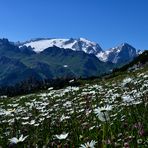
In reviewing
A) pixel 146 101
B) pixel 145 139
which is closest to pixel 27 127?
pixel 146 101

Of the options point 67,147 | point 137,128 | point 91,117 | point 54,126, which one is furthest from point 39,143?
point 91,117

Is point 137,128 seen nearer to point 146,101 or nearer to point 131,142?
point 131,142

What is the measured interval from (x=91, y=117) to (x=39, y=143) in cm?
376

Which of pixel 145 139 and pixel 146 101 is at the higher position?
pixel 146 101

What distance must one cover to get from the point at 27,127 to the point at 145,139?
5.07m

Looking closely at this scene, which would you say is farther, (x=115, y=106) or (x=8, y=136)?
(x=115, y=106)

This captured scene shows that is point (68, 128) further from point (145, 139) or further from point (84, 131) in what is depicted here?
point (145, 139)

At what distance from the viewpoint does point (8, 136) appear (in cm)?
988

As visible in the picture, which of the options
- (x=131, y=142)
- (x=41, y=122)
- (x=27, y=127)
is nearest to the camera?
(x=131, y=142)

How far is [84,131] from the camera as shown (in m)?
9.55

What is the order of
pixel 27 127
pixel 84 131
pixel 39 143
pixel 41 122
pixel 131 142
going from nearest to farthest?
pixel 131 142
pixel 39 143
pixel 84 131
pixel 27 127
pixel 41 122

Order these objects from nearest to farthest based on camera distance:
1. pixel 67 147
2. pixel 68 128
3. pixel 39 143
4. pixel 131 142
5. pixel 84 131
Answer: pixel 131 142, pixel 67 147, pixel 39 143, pixel 84 131, pixel 68 128

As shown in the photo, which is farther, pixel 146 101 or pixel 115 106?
pixel 115 106

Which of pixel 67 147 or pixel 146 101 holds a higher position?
pixel 146 101
